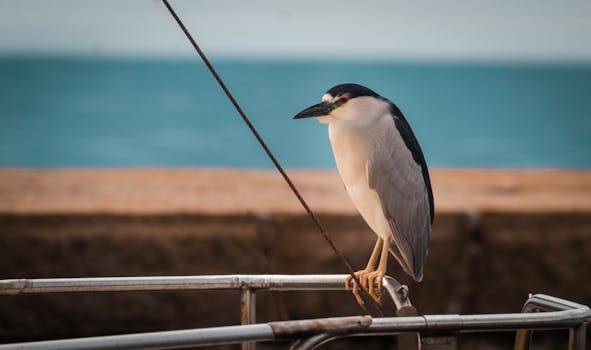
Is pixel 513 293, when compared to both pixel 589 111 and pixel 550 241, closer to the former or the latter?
pixel 550 241

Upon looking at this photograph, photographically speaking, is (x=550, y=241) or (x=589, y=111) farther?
(x=589, y=111)

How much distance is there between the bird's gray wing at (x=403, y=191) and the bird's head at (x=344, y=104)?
0.37 ft

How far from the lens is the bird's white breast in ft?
5.65

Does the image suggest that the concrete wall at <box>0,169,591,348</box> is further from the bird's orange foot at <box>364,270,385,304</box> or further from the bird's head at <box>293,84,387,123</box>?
the bird's head at <box>293,84,387,123</box>

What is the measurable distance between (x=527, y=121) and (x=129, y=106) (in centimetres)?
2238

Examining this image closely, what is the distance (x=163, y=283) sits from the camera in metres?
1.46

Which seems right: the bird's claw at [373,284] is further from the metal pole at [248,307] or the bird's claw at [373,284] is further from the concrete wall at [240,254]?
the concrete wall at [240,254]

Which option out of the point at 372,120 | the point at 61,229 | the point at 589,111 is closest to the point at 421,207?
the point at 372,120

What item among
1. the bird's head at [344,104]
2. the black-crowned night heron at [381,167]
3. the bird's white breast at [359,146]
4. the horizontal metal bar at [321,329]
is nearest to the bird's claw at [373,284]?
the black-crowned night heron at [381,167]

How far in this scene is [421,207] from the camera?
1917 mm

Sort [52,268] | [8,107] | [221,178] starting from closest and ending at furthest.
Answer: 1. [52,268]
2. [221,178]
3. [8,107]

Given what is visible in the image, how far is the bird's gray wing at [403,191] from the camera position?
1.81 m

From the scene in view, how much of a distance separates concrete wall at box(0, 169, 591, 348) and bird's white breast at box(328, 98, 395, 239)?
4.49ft

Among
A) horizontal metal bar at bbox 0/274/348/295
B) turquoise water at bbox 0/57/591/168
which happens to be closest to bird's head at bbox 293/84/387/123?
horizontal metal bar at bbox 0/274/348/295
